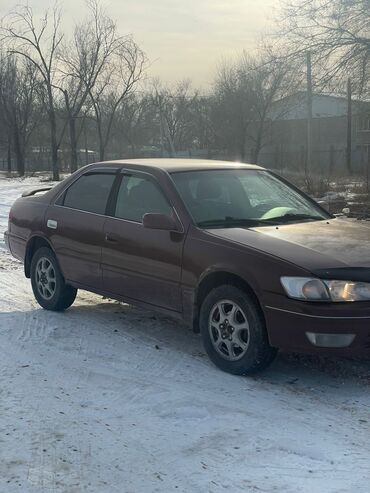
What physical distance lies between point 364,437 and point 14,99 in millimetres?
45926

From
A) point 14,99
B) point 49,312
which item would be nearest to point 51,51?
point 14,99

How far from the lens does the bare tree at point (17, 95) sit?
146 feet

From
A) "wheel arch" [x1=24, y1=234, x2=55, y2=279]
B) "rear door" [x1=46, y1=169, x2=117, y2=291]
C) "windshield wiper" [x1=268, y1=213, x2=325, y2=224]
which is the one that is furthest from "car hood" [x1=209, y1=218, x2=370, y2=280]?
"wheel arch" [x1=24, y1=234, x2=55, y2=279]

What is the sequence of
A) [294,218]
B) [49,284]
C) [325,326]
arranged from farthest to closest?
[49,284], [294,218], [325,326]

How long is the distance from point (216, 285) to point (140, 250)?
85cm

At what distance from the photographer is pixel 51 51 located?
36938 millimetres

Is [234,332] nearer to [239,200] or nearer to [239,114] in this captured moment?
[239,200]

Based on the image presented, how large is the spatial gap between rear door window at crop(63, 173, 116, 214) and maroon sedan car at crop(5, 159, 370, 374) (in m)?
0.01

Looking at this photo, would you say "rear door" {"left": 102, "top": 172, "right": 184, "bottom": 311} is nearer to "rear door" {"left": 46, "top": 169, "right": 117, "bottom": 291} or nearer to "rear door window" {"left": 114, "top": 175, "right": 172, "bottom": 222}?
"rear door window" {"left": 114, "top": 175, "right": 172, "bottom": 222}

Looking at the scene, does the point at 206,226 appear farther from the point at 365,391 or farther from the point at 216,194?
the point at 365,391

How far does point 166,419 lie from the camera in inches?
146

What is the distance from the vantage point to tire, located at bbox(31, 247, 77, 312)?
20.2 feet

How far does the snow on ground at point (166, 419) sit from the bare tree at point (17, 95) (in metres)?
41.4

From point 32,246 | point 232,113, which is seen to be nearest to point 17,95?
point 232,113
